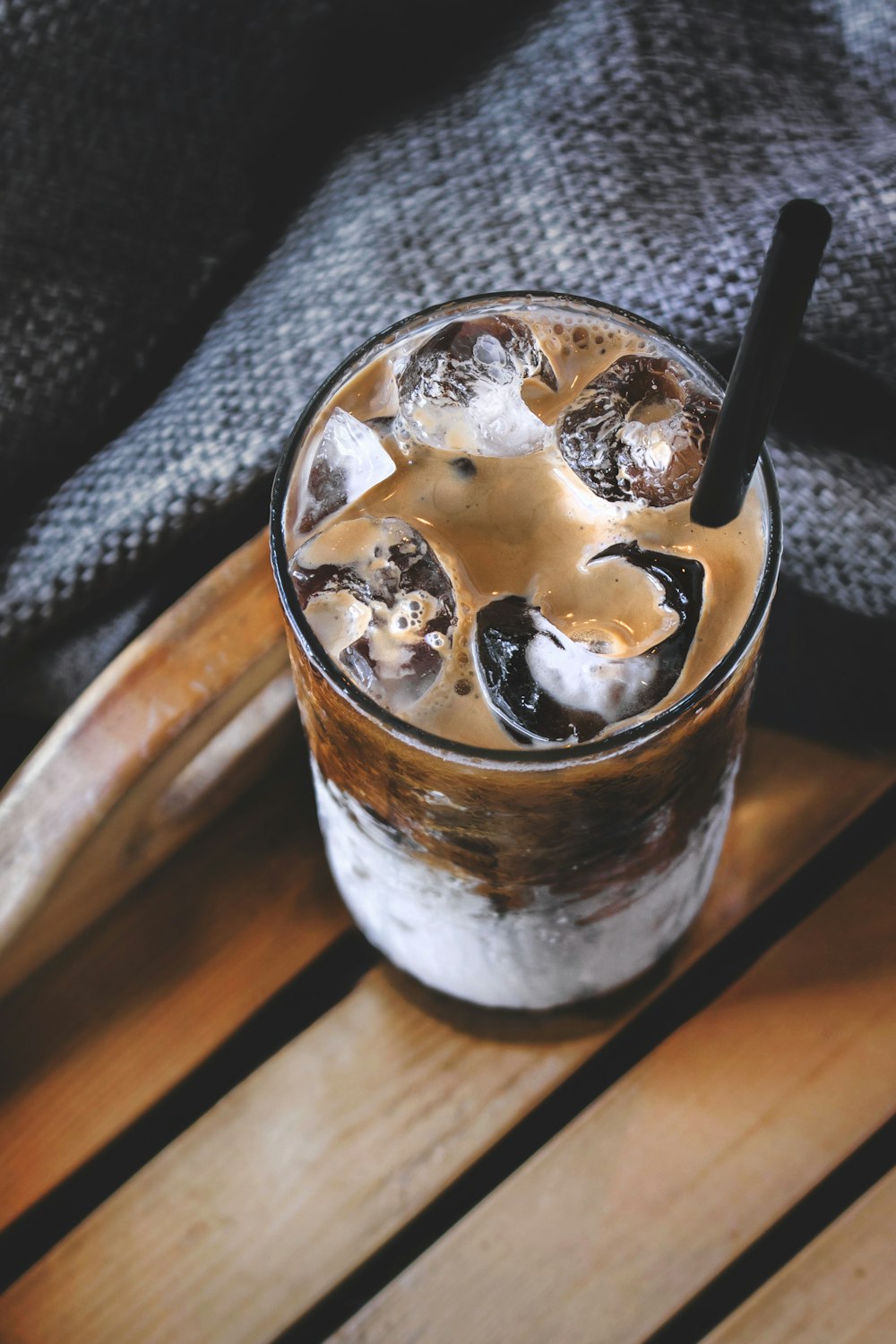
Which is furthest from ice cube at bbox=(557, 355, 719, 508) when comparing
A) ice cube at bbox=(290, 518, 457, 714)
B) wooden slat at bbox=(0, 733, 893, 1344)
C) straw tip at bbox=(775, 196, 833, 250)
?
wooden slat at bbox=(0, 733, 893, 1344)

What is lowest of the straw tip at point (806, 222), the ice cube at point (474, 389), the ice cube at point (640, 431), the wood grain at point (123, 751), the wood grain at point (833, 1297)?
the wood grain at point (833, 1297)

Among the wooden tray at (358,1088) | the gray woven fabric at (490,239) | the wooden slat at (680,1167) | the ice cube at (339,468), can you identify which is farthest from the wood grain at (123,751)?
the wooden slat at (680,1167)

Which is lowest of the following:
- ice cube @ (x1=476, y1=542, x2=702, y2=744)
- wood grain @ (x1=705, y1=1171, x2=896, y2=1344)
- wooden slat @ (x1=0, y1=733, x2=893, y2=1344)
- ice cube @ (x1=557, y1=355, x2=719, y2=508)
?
wood grain @ (x1=705, y1=1171, x2=896, y2=1344)

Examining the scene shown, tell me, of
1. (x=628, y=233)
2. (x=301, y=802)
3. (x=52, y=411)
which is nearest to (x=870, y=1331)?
(x=301, y=802)

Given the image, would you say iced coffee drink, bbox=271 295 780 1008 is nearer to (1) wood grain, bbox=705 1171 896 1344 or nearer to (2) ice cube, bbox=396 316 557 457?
(2) ice cube, bbox=396 316 557 457

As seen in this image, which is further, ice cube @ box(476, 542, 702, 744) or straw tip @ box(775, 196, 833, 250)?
ice cube @ box(476, 542, 702, 744)

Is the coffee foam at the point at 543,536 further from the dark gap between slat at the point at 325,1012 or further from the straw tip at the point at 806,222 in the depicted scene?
the dark gap between slat at the point at 325,1012

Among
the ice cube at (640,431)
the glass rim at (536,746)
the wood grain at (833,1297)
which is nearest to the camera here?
the glass rim at (536,746)
